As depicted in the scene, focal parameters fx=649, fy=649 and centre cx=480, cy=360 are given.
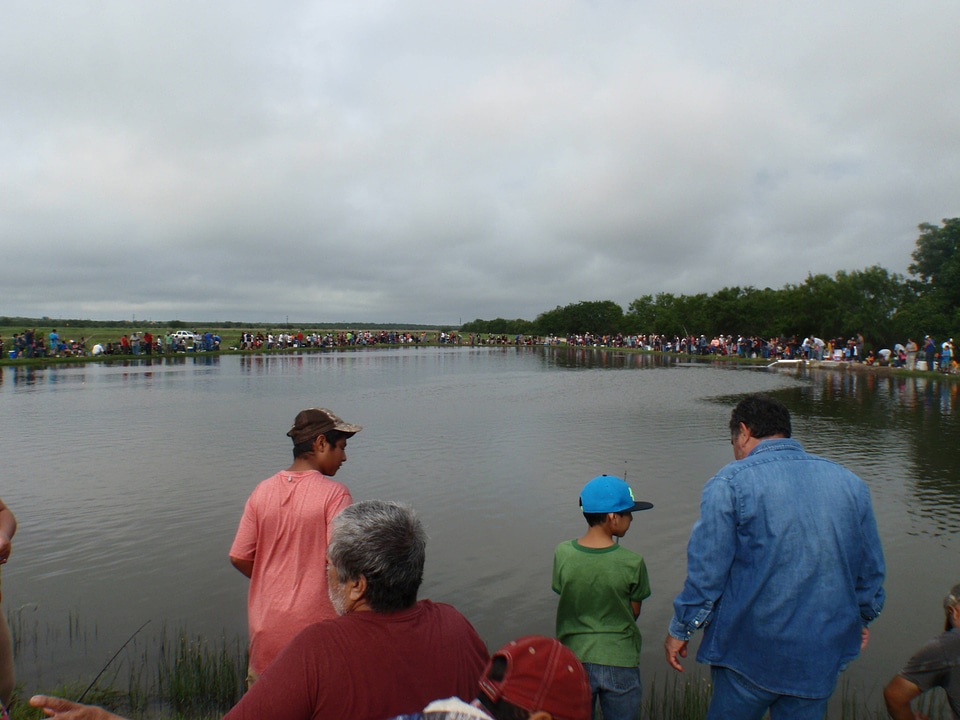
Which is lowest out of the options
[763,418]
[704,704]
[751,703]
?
[704,704]

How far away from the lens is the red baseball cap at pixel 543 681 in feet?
5.86

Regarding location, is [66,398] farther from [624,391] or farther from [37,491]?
[624,391]

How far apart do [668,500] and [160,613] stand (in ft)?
24.8

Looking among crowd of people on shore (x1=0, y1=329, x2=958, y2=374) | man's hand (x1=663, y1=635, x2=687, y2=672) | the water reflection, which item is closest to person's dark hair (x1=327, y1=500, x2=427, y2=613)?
man's hand (x1=663, y1=635, x2=687, y2=672)

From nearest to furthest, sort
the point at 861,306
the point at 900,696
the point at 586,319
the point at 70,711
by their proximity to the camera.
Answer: the point at 70,711 → the point at 900,696 → the point at 861,306 → the point at 586,319

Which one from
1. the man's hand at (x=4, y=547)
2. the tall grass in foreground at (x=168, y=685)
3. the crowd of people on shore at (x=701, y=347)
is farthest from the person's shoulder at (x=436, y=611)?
the crowd of people on shore at (x=701, y=347)

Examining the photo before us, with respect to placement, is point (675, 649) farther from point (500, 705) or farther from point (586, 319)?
point (586, 319)

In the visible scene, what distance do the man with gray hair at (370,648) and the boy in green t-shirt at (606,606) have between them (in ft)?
4.47

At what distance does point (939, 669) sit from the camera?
3.12 meters

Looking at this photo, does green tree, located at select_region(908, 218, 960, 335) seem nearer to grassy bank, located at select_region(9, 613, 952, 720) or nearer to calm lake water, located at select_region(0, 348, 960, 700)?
calm lake water, located at select_region(0, 348, 960, 700)

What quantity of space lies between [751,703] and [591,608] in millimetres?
873

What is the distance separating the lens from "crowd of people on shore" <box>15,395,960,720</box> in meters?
2.03

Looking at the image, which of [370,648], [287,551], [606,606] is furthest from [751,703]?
[287,551]

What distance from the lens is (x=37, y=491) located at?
38.0ft
